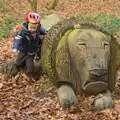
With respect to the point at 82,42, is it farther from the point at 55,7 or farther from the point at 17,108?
the point at 55,7

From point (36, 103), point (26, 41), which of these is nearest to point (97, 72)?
point (36, 103)

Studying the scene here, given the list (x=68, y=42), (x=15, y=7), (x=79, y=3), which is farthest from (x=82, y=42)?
(x=79, y=3)

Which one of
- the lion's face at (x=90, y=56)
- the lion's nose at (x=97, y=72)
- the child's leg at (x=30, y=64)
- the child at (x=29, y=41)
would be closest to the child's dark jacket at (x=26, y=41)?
the child at (x=29, y=41)

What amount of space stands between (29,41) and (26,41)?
0.21 feet

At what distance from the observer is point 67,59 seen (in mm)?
6359

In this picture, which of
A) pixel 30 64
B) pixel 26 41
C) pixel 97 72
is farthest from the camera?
pixel 30 64

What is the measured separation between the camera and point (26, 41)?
736 cm

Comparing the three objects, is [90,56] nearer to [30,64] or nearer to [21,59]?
[30,64]

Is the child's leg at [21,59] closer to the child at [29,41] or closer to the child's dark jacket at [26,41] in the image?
the child at [29,41]

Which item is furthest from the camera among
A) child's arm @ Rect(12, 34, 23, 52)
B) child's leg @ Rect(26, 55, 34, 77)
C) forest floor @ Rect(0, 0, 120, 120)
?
child's leg @ Rect(26, 55, 34, 77)

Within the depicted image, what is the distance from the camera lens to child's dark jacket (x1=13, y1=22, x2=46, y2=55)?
283 inches

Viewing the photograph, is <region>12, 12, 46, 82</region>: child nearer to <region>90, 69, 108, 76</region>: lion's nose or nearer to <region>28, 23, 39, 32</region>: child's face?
<region>28, 23, 39, 32</region>: child's face

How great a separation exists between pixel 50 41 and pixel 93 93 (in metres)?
1.35

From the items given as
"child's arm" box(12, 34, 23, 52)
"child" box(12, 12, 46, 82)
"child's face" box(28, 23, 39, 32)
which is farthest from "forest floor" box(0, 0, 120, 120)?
"child's face" box(28, 23, 39, 32)
